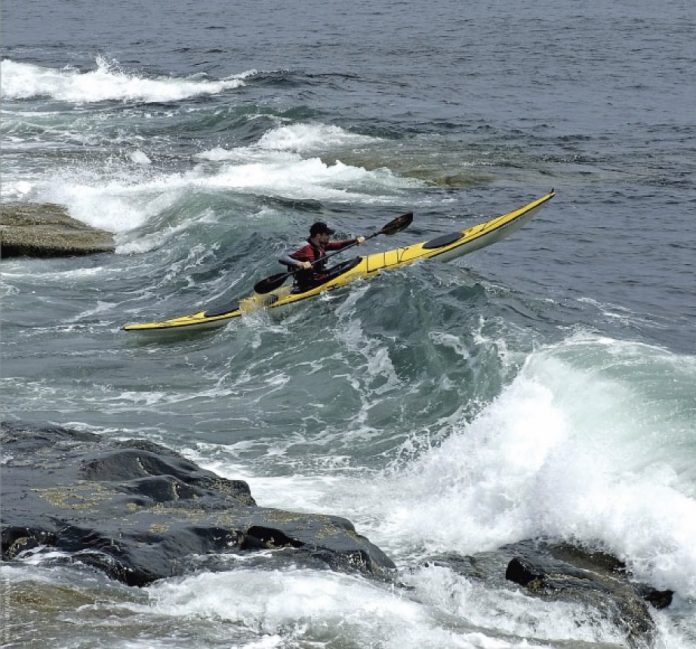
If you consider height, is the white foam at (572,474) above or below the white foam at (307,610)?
below

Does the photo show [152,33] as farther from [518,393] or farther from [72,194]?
[518,393]

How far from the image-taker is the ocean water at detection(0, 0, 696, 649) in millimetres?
6238

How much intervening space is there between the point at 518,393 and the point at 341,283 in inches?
165

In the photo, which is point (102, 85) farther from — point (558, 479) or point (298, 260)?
point (558, 479)

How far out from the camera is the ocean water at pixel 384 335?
6.24m

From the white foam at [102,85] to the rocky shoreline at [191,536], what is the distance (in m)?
22.8

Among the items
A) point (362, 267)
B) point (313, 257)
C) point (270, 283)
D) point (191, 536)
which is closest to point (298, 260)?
point (313, 257)

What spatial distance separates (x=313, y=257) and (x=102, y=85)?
19.8m

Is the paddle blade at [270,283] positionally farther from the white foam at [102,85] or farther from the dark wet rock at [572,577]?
the white foam at [102,85]

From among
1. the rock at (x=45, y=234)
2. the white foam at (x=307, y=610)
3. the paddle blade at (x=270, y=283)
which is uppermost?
the white foam at (x=307, y=610)

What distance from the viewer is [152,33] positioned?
143 ft

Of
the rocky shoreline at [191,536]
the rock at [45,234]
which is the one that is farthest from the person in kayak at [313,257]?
the rocky shoreline at [191,536]

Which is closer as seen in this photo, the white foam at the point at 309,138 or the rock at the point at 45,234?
the rock at the point at 45,234

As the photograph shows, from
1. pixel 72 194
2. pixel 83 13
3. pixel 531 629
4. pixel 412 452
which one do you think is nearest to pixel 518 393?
pixel 412 452
